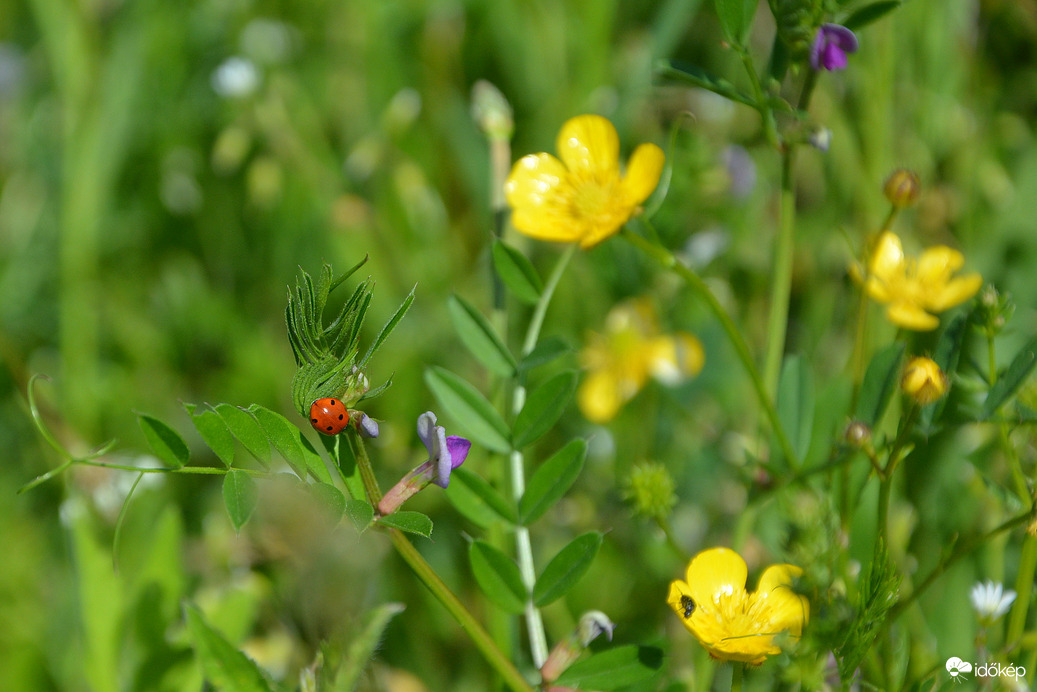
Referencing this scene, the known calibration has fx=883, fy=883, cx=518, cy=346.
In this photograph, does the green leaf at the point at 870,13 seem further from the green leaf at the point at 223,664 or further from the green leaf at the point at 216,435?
the green leaf at the point at 223,664

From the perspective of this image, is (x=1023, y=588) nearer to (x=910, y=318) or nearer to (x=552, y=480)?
(x=910, y=318)

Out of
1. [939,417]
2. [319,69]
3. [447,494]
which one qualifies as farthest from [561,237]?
[319,69]

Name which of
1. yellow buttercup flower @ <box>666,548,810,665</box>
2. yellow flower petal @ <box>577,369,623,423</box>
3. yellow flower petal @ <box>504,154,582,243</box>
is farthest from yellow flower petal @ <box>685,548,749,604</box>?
yellow flower petal @ <box>577,369,623,423</box>

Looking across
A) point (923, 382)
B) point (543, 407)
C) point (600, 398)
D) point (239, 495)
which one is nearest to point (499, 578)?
point (543, 407)

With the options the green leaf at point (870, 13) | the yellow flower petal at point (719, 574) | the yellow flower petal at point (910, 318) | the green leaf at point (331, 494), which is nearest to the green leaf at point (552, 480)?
the yellow flower petal at point (719, 574)

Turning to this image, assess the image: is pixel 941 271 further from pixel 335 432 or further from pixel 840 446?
pixel 335 432

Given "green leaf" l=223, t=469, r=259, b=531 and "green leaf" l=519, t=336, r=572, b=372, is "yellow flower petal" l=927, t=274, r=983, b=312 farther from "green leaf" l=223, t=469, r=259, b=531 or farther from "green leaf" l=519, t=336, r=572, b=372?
"green leaf" l=223, t=469, r=259, b=531
